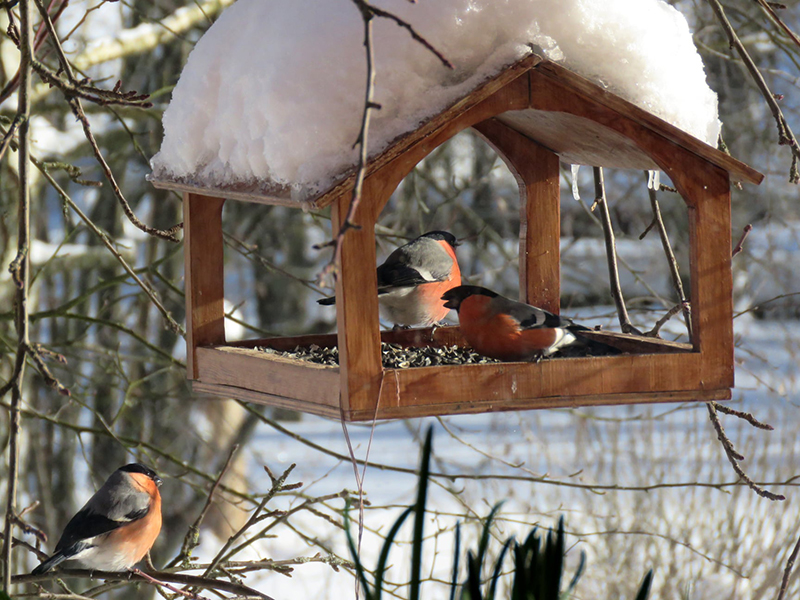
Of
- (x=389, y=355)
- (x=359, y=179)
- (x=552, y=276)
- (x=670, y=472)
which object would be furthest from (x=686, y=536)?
(x=359, y=179)

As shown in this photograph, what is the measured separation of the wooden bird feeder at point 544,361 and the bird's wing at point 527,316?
0.10 metres

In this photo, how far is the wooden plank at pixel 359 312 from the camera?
1.60 metres

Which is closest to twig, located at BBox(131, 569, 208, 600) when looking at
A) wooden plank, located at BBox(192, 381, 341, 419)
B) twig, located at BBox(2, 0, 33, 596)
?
wooden plank, located at BBox(192, 381, 341, 419)

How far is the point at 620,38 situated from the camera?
1772mm

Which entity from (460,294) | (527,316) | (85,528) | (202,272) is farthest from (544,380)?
(85,528)

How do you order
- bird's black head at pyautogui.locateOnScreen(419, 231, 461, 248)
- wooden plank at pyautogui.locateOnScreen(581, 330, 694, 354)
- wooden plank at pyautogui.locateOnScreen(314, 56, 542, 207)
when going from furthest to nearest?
1. bird's black head at pyautogui.locateOnScreen(419, 231, 461, 248)
2. wooden plank at pyautogui.locateOnScreen(581, 330, 694, 354)
3. wooden plank at pyautogui.locateOnScreen(314, 56, 542, 207)

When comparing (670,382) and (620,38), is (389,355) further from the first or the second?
(620,38)

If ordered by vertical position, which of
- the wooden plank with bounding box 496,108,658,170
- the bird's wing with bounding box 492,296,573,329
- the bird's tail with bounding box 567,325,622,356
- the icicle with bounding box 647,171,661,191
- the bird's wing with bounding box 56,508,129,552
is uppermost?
the wooden plank with bounding box 496,108,658,170

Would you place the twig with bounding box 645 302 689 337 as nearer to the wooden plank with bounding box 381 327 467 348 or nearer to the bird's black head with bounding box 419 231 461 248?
the wooden plank with bounding box 381 327 467 348

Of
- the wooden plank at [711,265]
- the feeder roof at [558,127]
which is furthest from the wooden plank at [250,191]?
the wooden plank at [711,265]

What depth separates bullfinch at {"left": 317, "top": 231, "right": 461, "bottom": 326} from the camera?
2.22 metres

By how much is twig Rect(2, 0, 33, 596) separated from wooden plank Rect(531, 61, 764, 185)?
33.3 inches

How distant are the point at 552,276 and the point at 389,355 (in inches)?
19.8

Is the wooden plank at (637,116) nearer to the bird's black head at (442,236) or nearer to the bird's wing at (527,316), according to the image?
the bird's wing at (527,316)
